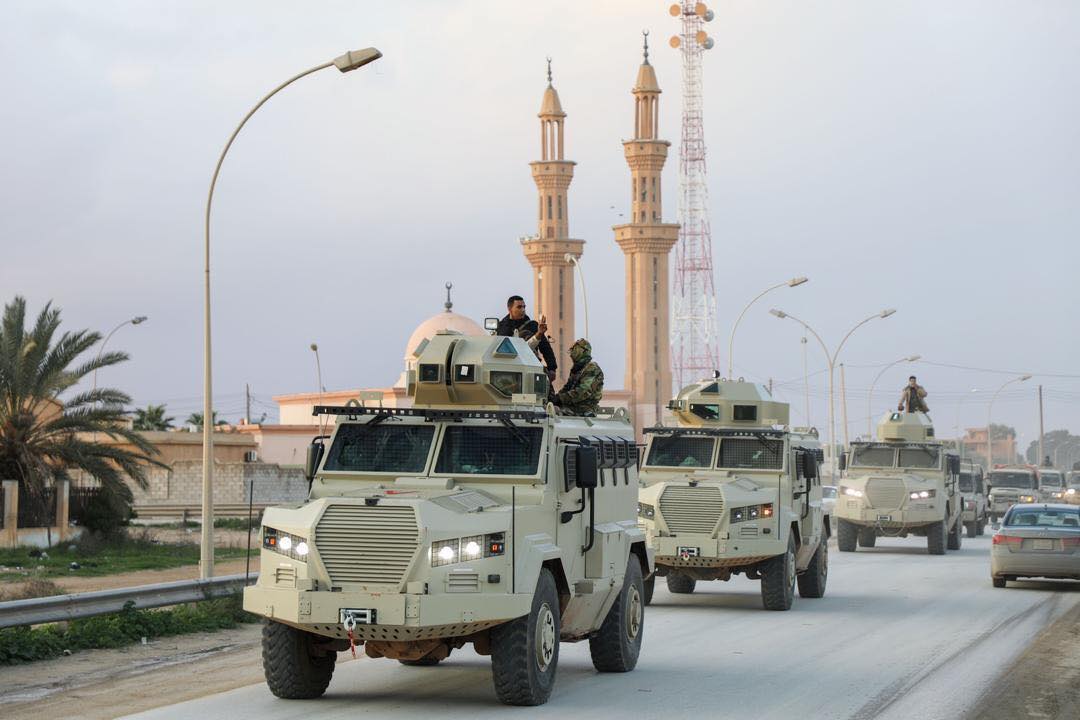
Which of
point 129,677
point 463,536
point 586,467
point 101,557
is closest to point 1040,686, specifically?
point 586,467

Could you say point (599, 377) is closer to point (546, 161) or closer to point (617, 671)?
point (617, 671)

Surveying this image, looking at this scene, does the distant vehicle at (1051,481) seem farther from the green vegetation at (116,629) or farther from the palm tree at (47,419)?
the green vegetation at (116,629)

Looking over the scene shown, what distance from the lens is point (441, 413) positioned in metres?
12.3

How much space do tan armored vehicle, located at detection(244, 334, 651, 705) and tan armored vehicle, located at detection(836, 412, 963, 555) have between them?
759 inches

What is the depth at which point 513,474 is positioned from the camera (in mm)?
12086

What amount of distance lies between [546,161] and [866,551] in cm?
8332

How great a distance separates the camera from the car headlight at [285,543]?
35.7 feet

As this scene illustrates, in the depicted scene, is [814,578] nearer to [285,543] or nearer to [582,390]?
[582,390]

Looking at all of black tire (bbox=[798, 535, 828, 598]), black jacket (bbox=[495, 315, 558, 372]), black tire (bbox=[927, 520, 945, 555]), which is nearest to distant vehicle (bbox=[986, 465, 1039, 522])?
black tire (bbox=[927, 520, 945, 555])

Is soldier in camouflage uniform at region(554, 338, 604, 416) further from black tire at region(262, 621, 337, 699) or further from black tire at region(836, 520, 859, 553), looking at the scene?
black tire at region(836, 520, 859, 553)

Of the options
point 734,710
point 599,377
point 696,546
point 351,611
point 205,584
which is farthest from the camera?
point 696,546

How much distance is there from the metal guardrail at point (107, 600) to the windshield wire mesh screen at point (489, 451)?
4343mm

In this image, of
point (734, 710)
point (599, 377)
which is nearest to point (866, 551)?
point (599, 377)

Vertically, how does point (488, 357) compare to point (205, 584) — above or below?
above
